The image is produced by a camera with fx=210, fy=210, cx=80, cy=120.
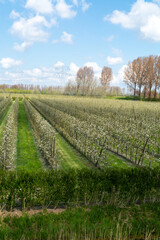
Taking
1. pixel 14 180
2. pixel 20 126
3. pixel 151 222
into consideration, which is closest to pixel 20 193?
pixel 14 180

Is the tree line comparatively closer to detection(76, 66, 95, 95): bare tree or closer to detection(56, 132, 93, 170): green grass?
detection(76, 66, 95, 95): bare tree

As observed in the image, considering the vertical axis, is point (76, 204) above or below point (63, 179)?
below

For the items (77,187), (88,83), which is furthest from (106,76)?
(77,187)

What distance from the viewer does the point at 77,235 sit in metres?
4.82

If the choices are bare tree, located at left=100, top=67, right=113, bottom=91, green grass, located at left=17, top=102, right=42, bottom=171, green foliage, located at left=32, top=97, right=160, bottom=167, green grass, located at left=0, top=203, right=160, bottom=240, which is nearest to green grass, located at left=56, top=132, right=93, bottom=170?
green foliage, located at left=32, top=97, right=160, bottom=167

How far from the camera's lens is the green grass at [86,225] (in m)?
4.71

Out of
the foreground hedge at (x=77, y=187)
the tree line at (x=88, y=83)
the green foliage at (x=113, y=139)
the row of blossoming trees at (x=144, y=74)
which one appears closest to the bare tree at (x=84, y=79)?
the tree line at (x=88, y=83)

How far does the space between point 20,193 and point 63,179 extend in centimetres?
130

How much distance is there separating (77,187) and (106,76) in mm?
78314

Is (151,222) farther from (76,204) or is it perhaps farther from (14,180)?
(14,180)

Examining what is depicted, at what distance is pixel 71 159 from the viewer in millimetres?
11672

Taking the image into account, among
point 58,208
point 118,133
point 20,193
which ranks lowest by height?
point 58,208

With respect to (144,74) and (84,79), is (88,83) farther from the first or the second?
(144,74)

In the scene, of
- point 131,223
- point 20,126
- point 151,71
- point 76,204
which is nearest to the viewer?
point 131,223
